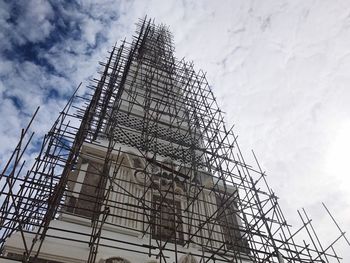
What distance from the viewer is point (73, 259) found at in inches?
274

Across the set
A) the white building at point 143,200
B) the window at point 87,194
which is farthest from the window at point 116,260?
the window at point 87,194

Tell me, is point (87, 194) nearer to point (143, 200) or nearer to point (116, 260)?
point (143, 200)

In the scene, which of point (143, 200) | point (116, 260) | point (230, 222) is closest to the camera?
point (116, 260)

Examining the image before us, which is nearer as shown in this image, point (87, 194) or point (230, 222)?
point (87, 194)

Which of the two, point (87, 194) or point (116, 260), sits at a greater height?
point (87, 194)

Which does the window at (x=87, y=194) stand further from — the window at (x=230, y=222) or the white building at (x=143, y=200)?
the window at (x=230, y=222)

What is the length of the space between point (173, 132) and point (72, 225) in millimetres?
7669

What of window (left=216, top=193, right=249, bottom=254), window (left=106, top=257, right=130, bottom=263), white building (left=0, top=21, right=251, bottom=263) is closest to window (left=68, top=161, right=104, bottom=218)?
white building (left=0, top=21, right=251, bottom=263)

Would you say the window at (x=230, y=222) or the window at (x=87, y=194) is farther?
the window at (x=230, y=222)

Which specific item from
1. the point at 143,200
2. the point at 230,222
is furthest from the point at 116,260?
the point at 230,222

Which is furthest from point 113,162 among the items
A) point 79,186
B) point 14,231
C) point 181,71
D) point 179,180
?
point 181,71

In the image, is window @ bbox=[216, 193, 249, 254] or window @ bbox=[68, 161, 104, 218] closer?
window @ bbox=[68, 161, 104, 218]

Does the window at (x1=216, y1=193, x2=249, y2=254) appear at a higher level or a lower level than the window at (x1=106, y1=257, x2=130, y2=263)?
higher

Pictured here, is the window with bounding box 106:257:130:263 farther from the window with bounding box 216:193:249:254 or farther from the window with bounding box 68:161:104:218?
the window with bounding box 216:193:249:254
